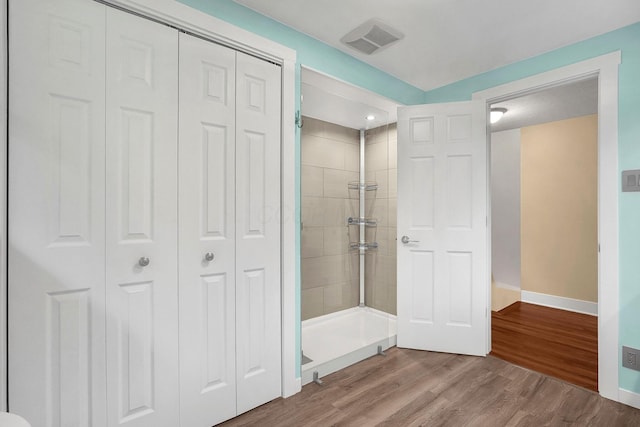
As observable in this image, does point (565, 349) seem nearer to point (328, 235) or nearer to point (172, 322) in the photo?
point (328, 235)

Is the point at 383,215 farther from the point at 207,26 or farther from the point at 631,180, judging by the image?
the point at 207,26

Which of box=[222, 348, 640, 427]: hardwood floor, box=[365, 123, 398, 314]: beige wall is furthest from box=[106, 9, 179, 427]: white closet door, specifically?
box=[365, 123, 398, 314]: beige wall

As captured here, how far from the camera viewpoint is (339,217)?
9.35 feet

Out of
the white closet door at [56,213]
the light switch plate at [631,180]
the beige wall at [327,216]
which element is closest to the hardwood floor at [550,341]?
the light switch plate at [631,180]

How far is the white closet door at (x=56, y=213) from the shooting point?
1328 millimetres

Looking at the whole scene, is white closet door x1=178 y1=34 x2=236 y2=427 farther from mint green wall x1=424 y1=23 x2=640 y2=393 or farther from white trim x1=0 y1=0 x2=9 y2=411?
mint green wall x1=424 y1=23 x2=640 y2=393

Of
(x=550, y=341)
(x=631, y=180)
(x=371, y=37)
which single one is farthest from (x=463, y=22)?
(x=550, y=341)

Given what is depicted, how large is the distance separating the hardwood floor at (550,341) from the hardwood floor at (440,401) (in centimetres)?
20

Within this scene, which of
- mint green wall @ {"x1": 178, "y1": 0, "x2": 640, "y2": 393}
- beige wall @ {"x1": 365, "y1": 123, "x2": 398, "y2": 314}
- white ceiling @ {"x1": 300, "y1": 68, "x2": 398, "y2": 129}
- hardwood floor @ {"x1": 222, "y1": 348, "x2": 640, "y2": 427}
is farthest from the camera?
beige wall @ {"x1": 365, "y1": 123, "x2": 398, "y2": 314}

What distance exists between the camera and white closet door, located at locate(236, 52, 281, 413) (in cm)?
195

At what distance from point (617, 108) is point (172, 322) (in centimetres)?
311

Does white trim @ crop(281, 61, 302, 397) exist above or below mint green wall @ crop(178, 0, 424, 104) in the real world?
below

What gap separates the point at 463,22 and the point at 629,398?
271 cm

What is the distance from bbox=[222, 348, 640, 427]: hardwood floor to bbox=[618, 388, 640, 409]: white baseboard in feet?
0.16
